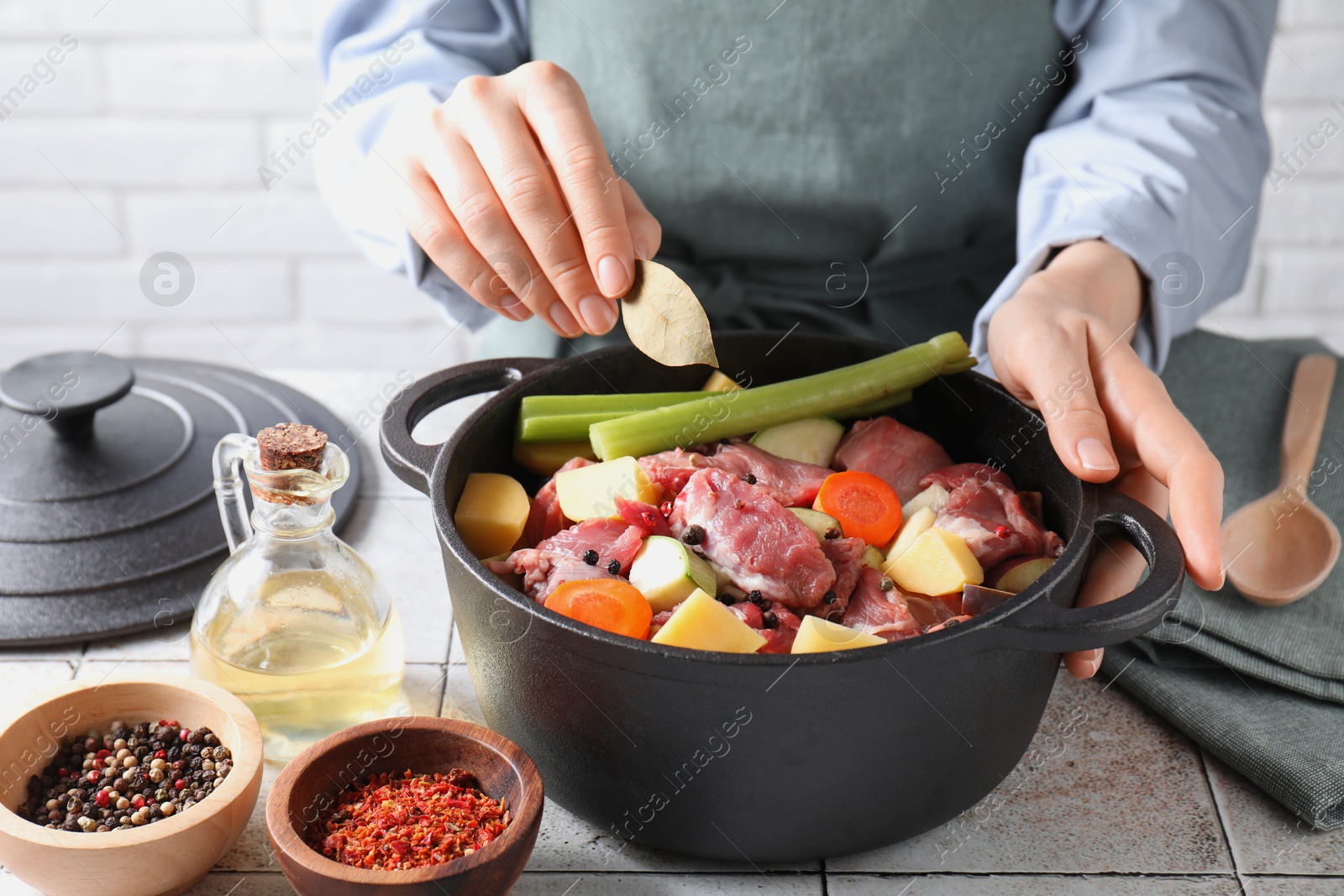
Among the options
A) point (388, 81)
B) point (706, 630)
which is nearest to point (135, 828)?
point (706, 630)

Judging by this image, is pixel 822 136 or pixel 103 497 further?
pixel 822 136

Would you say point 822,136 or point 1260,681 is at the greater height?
point 822,136

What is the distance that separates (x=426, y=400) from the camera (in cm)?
124

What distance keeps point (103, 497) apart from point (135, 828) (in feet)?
2.08

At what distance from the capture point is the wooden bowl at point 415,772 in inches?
31.9

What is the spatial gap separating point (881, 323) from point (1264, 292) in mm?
1534

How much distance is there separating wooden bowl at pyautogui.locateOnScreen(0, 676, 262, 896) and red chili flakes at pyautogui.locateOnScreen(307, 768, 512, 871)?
9 centimetres

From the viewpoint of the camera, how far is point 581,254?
118 cm

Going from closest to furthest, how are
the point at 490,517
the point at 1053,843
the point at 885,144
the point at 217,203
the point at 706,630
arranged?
the point at 706,630, the point at 1053,843, the point at 490,517, the point at 885,144, the point at 217,203

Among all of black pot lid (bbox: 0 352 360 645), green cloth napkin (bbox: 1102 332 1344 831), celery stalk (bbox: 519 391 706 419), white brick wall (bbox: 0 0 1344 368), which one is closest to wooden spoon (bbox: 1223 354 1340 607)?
green cloth napkin (bbox: 1102 332 1344 831)

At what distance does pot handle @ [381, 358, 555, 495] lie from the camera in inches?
44.0

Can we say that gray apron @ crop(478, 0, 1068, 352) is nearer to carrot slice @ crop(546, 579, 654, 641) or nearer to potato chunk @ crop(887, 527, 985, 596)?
potato chunk @ crop(887, 527, 985, 596)

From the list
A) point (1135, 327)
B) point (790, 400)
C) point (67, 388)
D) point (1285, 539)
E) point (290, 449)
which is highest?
point (290, 449)

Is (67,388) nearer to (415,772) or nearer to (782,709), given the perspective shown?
(415,772)
